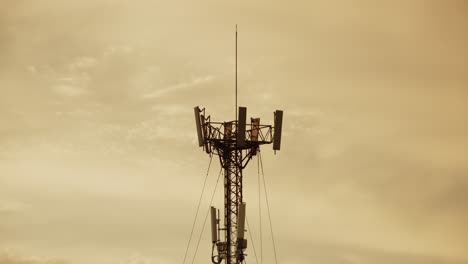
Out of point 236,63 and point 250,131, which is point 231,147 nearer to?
point 250,131

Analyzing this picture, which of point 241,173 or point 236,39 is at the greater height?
point 236,39

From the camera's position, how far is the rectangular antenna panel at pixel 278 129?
55812 mm

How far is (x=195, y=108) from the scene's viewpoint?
5619 centimetres

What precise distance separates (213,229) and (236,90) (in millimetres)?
9923

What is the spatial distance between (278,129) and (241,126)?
9.50ft

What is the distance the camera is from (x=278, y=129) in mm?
55906

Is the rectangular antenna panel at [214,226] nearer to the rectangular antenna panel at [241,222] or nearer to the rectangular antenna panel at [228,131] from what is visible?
the rectangular antenna panel at [241,222]

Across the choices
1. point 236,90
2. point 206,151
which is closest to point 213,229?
point 206,151

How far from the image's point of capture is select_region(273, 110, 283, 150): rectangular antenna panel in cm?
5581

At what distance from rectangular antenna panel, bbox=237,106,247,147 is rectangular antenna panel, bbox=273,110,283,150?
233 centimetres

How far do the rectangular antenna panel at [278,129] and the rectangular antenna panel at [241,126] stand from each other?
7.65 ft

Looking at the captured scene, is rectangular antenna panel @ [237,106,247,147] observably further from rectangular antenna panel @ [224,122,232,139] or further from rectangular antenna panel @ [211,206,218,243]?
rectangular antenna panel @ [211,206,218,243]

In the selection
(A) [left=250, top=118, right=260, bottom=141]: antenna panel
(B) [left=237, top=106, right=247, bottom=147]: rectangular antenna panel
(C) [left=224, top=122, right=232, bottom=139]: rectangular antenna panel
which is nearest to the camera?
(B) [left=237, top=106, right=247, bottom=147]: rectangular antenna panel

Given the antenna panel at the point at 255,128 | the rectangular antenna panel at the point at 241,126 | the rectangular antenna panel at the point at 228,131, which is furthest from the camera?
the antenna panel at the point at 255,128
